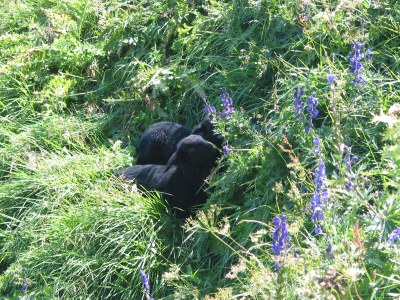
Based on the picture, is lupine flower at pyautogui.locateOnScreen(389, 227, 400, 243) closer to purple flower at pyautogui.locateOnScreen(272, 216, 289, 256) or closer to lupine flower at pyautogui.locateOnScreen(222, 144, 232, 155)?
purple flower at pyautogui.locateOnScreen(272, 216, 289, 256)

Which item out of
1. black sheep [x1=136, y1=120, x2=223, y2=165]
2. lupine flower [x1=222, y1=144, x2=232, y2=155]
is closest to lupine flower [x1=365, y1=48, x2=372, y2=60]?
lupine flower [x1=222, y1=144, x2=232, y2=155]

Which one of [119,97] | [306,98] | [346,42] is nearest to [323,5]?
[346,42]

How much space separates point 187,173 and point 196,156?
0.51 ft

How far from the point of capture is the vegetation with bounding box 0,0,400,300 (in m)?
4.02

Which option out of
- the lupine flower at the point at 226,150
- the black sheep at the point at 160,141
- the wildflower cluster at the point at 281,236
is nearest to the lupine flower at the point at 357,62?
the lupine flower at the point at 226,150

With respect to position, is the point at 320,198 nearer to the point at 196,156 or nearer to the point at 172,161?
the point at 196,156

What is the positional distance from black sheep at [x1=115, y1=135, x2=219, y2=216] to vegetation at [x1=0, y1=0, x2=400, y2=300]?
11 centimetres

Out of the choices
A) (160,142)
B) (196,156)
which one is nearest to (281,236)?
(196,156)

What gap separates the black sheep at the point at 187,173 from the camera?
219 inches

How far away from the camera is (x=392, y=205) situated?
3936 mm

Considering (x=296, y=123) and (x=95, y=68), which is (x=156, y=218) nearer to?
(x=296, y=123)

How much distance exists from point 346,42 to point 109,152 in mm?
2152

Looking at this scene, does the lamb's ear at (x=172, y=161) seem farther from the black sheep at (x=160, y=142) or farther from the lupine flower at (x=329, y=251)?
the lupine flower at (x=329, y=251)

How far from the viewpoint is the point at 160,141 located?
607 cm
